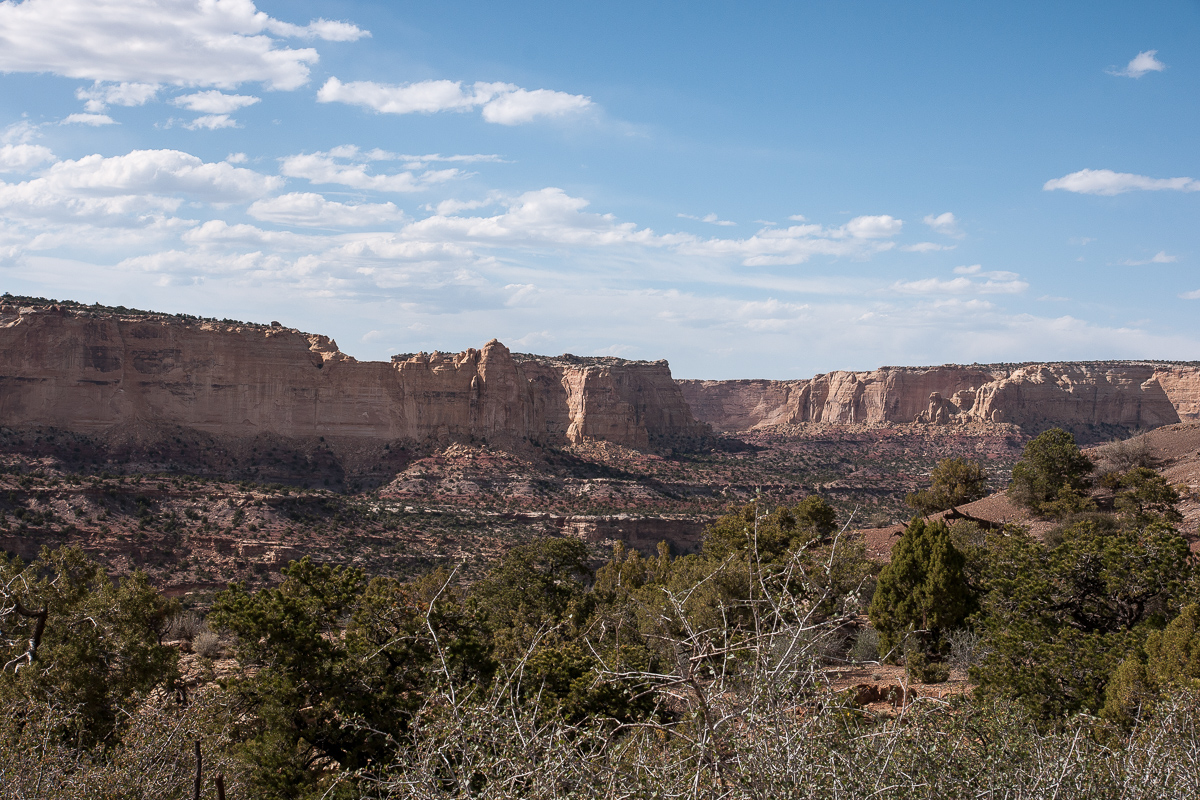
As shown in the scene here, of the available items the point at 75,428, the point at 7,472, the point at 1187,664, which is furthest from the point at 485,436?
the point at 1187,664

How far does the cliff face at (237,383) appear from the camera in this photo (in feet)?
180

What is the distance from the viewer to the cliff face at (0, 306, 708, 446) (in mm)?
54906

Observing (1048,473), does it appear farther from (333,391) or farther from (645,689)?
(333,391)

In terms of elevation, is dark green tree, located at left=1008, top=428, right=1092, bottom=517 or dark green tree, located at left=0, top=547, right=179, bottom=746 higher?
dark green tree, located at left=1008, top=428, right=1092, bottom=517

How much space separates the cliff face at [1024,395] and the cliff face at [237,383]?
179ft

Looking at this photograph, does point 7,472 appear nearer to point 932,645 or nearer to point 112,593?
point 112,593

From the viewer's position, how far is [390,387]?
219ft

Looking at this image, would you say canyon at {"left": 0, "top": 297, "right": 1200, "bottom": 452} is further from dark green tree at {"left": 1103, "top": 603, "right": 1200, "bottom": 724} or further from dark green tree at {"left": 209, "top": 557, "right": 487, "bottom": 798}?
dark green tree at {"left": 1103, "top": 603, "right": 1200, "bottom": 724}

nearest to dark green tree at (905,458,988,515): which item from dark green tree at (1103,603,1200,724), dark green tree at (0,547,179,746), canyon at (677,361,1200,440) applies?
dark green tree at (1103,603,1200,724)

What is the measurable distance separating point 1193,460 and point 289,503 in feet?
148

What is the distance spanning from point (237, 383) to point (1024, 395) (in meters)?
87.2

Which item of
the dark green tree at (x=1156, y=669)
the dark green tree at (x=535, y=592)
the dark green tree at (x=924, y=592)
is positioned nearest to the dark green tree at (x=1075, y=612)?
the dark green tree at (x=1156, y=669)

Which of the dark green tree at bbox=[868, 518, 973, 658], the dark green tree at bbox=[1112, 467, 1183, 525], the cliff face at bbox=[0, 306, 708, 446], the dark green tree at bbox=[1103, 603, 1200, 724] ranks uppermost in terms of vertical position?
the cliff face at bbox=[0, 306, 708, 446]

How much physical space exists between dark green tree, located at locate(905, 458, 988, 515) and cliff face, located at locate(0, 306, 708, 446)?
35289 mm
